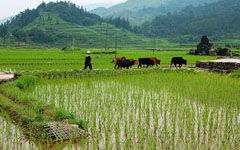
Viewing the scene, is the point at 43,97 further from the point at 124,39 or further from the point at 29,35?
the point at 124,39

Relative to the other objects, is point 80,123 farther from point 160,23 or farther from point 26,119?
point 160,23

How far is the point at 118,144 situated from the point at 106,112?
2196mm

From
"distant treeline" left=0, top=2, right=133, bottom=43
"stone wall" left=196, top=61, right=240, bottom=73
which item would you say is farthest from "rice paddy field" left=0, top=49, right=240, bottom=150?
"distant treeline" left=0, top=2, right=133, bottom=43

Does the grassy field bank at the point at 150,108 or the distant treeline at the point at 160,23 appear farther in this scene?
the distant treeline at the point at 160,23

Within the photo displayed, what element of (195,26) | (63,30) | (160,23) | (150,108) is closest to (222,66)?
(150,108)

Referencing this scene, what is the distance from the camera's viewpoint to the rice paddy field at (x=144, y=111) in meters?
5.20

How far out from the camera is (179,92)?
1009cm

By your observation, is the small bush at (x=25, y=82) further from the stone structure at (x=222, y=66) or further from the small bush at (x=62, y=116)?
the stone structure at (x=222, y=66)

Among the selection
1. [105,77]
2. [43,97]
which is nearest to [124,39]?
[105,77]

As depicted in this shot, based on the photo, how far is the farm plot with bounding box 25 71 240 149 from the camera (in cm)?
533

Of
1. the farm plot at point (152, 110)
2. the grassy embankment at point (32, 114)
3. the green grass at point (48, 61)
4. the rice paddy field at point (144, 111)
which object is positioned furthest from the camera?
the green grass at point (48, 61)

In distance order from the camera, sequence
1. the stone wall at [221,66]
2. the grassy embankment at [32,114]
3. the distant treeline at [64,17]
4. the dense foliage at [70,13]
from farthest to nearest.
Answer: the dense foliage at [70,13] < the distant treeline at [64,17] < the stone wall at [221,66] < the grassy embankment at [32,114]

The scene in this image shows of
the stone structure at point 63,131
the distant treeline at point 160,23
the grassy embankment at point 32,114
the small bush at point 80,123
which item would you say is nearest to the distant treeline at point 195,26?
the distant treeline at point 160,23

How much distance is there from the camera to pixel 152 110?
25.0 feet
